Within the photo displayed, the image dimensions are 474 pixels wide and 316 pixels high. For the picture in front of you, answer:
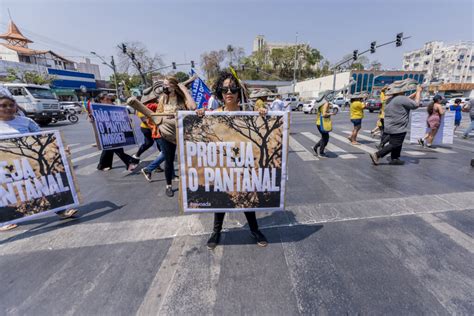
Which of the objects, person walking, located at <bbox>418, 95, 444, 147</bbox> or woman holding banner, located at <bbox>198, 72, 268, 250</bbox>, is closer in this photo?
woman holding banner, located at <bbox>198, 72, 268, 250</bbox>

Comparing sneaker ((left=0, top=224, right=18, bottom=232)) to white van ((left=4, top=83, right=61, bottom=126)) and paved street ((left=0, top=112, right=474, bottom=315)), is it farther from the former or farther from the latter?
white van ((left=4, top=83, right=61, bottom=126))

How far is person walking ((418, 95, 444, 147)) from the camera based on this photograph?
22.2 feet

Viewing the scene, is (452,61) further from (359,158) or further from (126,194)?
(126,194)

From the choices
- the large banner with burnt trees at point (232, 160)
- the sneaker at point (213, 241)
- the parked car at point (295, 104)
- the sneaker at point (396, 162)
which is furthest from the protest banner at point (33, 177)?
the parked car at point (295, 104)

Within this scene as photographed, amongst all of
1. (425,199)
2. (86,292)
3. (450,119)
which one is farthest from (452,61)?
(86,292)

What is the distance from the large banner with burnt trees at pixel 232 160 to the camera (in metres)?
2.19

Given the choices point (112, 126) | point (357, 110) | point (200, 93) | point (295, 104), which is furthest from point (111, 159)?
point (295, 104)

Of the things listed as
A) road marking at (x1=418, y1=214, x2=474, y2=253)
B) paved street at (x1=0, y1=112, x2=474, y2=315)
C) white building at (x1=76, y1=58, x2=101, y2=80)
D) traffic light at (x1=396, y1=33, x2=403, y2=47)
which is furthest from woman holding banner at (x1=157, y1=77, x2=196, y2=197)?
white building at (x1=76, y1=58, x2=101, y2=80)

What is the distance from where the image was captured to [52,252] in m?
2.43

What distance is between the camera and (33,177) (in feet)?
8.91

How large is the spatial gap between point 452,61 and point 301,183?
90206 mm

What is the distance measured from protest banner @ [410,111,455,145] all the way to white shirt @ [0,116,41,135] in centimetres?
943

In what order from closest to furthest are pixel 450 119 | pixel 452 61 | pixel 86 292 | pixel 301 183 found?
1. pixel 86 292
2. pixel 301 183
3. pixel 450 119
4. pixel 452 61

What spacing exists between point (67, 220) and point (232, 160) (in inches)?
103
